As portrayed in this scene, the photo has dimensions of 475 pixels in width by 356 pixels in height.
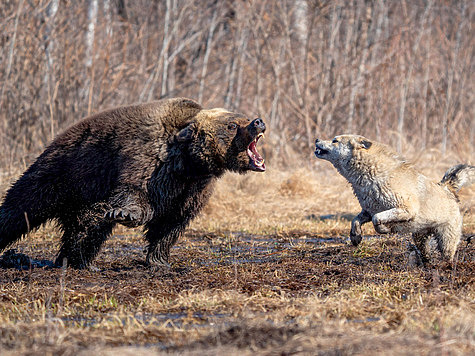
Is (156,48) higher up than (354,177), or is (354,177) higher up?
(156,48)

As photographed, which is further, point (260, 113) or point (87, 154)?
point (260, 113)

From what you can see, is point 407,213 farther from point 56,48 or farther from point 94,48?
point 56,48

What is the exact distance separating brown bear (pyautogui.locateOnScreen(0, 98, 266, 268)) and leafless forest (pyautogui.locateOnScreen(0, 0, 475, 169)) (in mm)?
5446

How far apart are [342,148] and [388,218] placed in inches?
42.5

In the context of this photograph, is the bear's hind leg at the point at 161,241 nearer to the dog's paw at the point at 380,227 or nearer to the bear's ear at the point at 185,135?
the bear's ear at the point at 185,135

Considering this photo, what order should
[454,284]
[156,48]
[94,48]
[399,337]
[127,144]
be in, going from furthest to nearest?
[156,48], [94,48], [127,144], [454,284], [399,337]

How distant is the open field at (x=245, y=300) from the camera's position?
12.4 feet

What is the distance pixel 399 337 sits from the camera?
12.2ft

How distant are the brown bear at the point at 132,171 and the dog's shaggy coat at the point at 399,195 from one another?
108 centimetres

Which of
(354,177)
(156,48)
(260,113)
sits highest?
(156,48)

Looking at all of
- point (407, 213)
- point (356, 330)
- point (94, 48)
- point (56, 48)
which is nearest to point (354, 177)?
point (407, 213)

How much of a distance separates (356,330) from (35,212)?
407 centimetres

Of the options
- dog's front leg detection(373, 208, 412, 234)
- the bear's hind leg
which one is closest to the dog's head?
dog's front leg detection(373, 208, 412, 234)

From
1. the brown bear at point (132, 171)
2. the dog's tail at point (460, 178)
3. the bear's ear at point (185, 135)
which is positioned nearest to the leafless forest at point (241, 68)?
the brown bear at point (132, 171)
